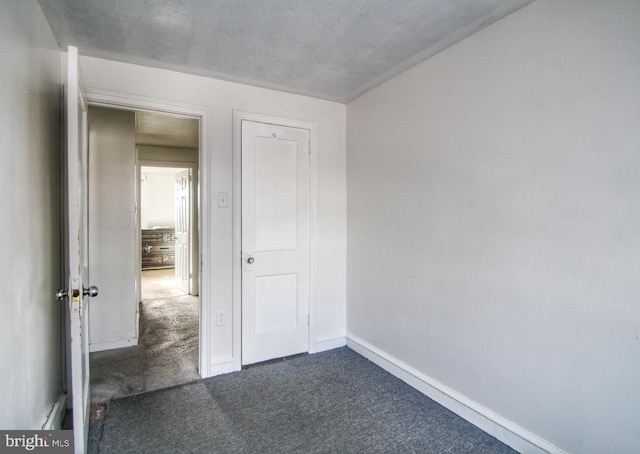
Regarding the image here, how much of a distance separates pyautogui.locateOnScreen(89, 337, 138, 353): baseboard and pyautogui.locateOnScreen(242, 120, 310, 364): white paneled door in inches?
52.4

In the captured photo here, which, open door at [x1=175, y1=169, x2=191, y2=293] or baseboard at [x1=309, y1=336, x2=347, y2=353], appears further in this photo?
open door at [x1=175, y1=169, x2=191, y2=293]

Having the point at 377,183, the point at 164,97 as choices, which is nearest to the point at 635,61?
the point at 377,183

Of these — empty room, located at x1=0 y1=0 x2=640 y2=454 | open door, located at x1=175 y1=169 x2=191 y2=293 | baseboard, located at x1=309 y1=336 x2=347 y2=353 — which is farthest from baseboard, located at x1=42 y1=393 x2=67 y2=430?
open door, located at x1=175 y1=169 x2=191 y2=293

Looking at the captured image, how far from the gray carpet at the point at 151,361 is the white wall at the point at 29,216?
0.56 metres

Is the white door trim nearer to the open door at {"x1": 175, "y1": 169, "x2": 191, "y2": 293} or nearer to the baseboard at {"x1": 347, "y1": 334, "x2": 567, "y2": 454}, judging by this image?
the baseboard at {"x1": 347, "y1": 334, "x2": 567, "y2": 454}

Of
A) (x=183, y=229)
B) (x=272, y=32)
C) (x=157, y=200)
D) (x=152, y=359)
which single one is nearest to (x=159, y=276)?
(x=183, y=229)

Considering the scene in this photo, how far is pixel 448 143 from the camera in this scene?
7.38 feet

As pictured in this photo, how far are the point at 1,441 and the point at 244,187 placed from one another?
205 cm

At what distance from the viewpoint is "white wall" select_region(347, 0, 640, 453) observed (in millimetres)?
1465

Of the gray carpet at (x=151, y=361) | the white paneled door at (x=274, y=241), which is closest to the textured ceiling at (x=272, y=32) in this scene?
the white paneled door at (x=274, y=241)

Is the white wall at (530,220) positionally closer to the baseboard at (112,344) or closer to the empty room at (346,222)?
the empty room at (346,222)

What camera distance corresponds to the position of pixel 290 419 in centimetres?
215

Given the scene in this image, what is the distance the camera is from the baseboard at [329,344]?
126 inches

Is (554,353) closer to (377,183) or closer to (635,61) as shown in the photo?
(635,61)
